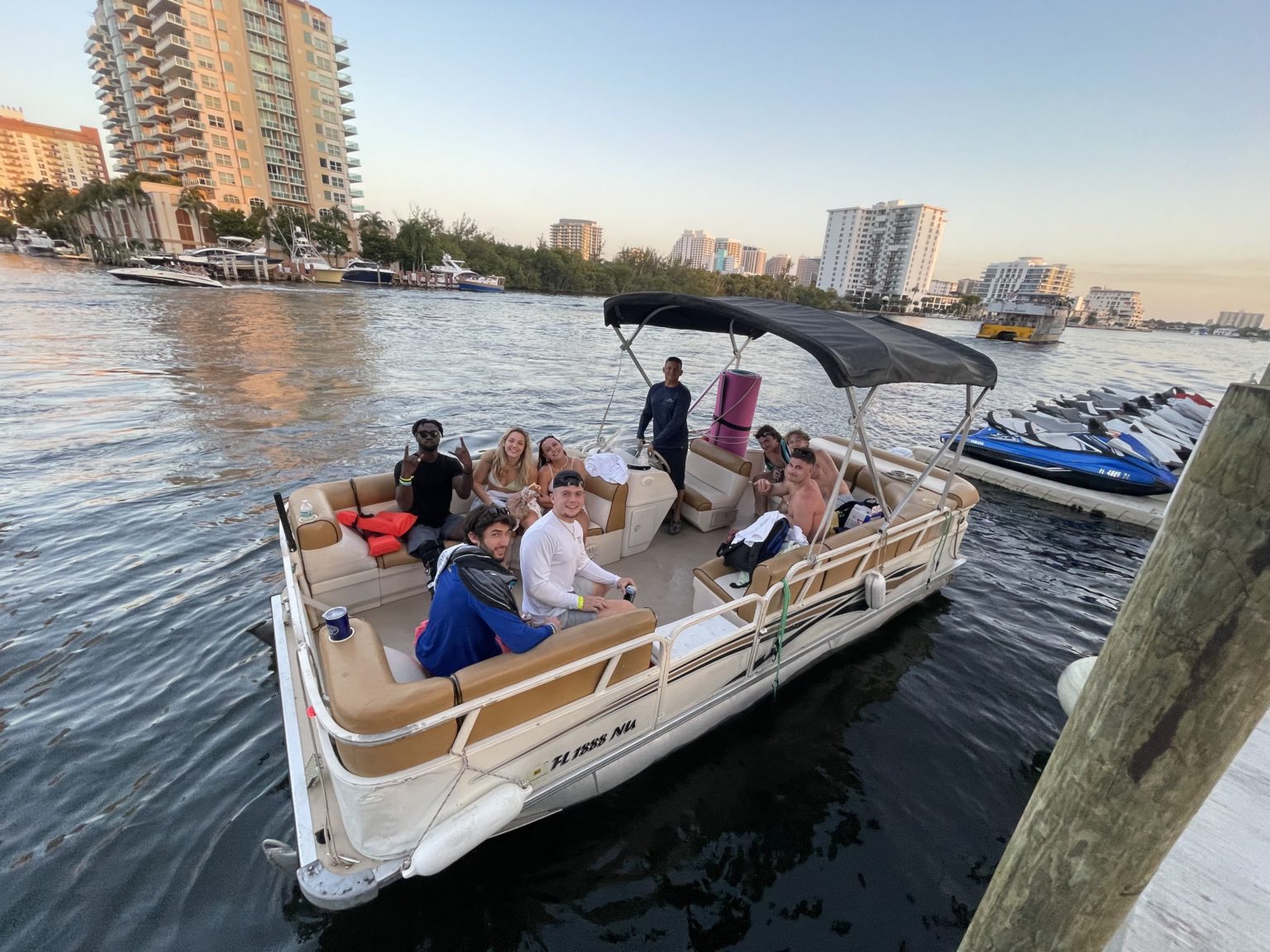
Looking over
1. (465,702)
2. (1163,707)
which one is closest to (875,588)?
(1163,707)

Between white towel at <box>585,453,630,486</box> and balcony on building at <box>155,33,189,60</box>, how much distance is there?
9493cm

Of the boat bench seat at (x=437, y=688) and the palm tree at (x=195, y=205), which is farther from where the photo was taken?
the palm tree at (x=195, y=205)

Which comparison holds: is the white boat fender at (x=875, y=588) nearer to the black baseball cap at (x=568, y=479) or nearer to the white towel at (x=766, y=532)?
the white towel at (x=766, y=532)

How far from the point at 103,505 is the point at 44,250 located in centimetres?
10600

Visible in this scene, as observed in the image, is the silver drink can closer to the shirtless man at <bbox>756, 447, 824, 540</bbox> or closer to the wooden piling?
the wooden piling

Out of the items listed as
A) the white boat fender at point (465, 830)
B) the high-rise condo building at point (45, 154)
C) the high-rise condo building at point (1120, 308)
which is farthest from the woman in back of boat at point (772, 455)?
the high-rise condo building at point (1120, 308)

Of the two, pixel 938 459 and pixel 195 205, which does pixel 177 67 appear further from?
pixel 938 459

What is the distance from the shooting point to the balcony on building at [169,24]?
63875 mm

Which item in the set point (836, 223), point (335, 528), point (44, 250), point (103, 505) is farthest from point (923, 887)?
point (836, 223)

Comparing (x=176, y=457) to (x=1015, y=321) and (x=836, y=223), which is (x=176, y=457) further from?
(x=836, y=223)

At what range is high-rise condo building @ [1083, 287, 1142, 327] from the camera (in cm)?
18738

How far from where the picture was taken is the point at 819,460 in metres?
6.27

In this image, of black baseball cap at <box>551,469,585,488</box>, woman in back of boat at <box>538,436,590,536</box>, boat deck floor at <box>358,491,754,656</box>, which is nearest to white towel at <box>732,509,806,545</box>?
boat deck floor at <box>358,491,754,656</box>

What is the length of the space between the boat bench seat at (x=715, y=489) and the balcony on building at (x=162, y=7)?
9641 cm
